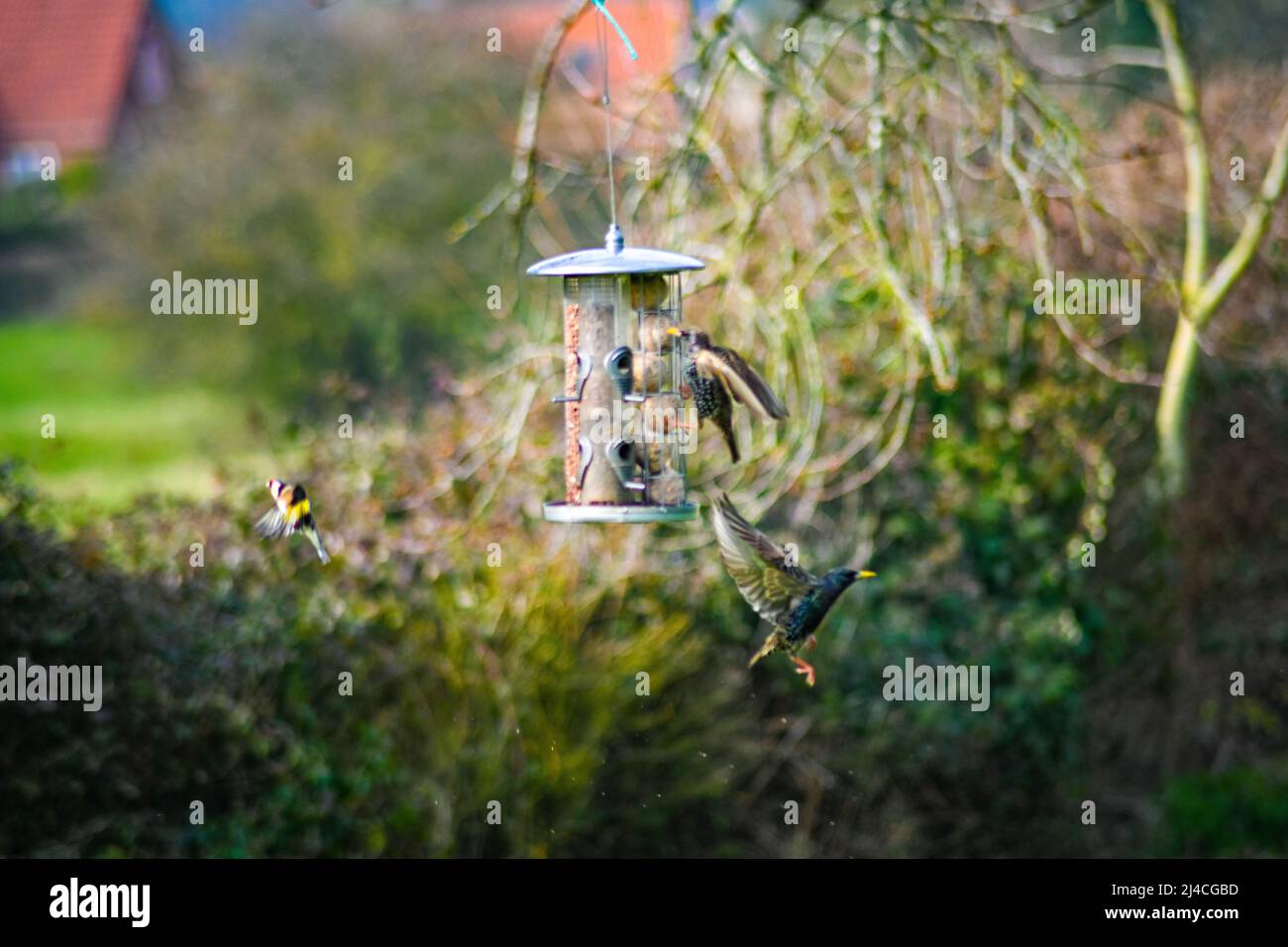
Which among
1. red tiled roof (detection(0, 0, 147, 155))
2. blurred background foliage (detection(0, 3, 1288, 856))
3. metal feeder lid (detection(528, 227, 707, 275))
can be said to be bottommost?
blurred background foliage (detection(0, 3, 1288, 856))

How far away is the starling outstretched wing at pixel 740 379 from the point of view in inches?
189

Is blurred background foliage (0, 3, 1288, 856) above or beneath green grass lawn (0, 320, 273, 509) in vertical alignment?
beneath

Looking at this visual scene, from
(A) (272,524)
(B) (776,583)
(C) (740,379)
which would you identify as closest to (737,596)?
(B) (776,583)

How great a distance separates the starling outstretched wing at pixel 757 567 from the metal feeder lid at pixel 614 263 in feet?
2.33

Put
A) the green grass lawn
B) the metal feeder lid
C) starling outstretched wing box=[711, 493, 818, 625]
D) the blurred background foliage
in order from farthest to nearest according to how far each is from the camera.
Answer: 1. the green grass lawn
2. the blurred background foliage
3. starling outstretched wing box=[711, 493, 818, 625]
4. the metal feeder lid

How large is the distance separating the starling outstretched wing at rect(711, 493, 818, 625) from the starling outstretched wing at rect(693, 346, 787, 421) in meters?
0.30

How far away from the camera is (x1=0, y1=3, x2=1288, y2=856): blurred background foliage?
6.29 meters

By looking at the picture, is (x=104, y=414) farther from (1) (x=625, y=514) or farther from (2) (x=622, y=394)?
(1) (x=625, y=514)

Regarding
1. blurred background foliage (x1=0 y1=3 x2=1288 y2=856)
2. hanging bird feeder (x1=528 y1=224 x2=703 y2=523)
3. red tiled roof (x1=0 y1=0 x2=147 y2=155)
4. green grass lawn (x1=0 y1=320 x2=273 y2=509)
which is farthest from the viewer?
red tiled roof (x1=0 y1=0 x2=147 y2=155)

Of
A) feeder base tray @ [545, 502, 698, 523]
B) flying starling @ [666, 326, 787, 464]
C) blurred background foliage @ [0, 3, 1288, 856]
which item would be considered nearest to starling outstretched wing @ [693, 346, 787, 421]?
flying starling @ [666, 326, 787, 464]

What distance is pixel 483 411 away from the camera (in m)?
7.84

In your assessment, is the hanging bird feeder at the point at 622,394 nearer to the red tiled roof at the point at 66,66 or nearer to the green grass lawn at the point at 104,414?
the green grass lawn at the point at 104,414

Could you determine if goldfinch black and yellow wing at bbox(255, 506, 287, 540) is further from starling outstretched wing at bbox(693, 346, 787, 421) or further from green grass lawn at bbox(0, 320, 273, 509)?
green grass lawn at bbox(0, 320, 273, 509)
